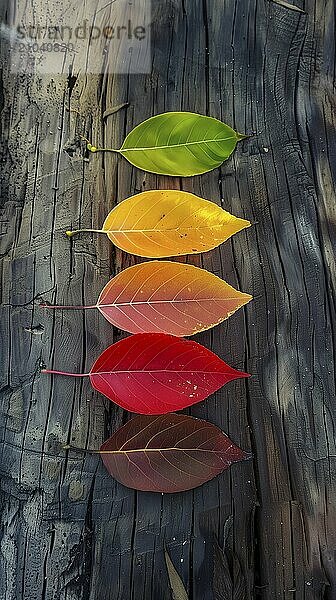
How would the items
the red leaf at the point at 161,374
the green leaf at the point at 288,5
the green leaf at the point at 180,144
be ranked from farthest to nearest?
the green leaf at the point at 288,5 → the green leaf at the point at 180,144 → the red leaf at the point at 161,374

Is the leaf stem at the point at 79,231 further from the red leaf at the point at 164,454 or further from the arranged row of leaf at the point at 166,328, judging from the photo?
the red leaf at the point at 164,454

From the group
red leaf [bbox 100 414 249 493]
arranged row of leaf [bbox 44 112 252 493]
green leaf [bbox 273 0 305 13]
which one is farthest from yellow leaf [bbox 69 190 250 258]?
green leaf [bbox 273 0 305 13]

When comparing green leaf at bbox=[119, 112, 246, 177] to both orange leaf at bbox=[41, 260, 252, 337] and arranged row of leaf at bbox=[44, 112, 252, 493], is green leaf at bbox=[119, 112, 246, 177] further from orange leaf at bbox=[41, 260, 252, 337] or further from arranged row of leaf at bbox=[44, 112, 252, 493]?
orange leaf at bbox=[41, 260, 252, 337]

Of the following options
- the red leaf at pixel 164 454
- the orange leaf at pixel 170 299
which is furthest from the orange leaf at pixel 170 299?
the red leaf at pixel 164 454

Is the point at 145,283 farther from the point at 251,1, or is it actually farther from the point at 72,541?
the point at 251,1

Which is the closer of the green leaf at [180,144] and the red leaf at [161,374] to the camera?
the red leaf at [161,374]

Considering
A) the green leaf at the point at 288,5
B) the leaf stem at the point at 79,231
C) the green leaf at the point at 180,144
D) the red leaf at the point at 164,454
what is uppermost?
the green leaf at the point at 288,5

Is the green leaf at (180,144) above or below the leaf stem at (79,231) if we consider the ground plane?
above
